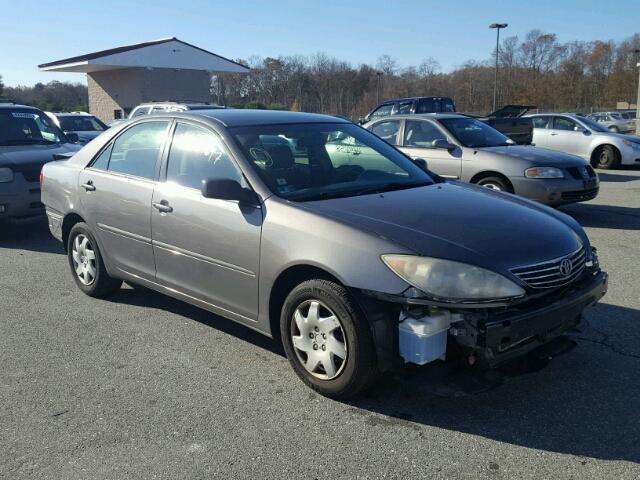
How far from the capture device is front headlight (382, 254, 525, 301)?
3.14m

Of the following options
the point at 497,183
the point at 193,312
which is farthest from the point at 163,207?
the point at 497,183

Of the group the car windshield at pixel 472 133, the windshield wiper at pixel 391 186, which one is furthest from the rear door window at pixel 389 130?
the windshield wiper at pixel 391 186

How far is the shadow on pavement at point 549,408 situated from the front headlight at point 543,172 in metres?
4.91

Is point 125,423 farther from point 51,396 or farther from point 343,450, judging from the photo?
point 343,450

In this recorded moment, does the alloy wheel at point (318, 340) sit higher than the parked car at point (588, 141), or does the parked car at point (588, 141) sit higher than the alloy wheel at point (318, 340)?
the parked car at point (588, 141)

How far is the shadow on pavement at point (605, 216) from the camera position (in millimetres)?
8664

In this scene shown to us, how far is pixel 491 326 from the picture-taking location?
307cm

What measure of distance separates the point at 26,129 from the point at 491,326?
28.1 ft

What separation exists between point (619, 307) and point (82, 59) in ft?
117

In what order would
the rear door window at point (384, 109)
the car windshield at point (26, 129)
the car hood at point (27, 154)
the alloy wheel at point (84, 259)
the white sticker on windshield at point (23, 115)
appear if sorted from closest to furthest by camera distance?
the alloy wheel at point (84, 259) < the car hood at point (27, 154) < the car windshield at point (26, 129) < the white sticker on windshield at point (23, 115) < the rear door window at point (384, 109)

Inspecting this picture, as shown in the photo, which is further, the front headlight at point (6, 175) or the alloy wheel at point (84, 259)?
the front headlight at point (6, 175)

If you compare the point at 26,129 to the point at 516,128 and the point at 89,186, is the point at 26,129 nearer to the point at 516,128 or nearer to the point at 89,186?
the point at 89,186

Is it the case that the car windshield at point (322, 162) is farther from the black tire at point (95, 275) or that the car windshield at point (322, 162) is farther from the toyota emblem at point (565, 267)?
the black tire at point (95, 275)

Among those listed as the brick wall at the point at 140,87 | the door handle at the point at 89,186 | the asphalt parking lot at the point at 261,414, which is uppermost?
the brick wall at the point at 140,87
